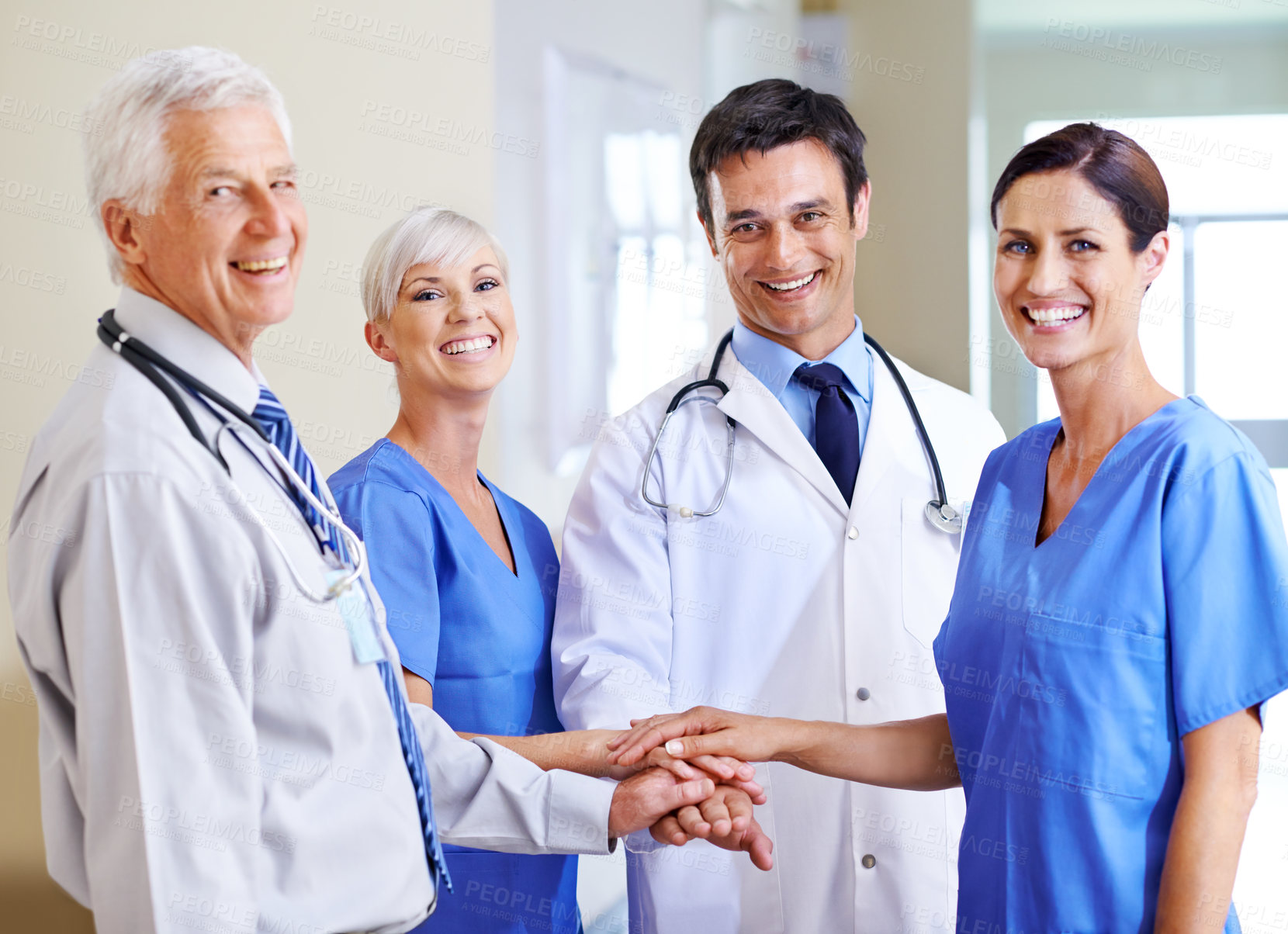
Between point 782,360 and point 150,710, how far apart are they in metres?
1.05

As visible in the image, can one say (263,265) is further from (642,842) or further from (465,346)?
(642,842)

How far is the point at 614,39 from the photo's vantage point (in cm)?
278

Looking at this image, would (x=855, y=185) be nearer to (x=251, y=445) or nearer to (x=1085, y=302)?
(x=1085, y=302)

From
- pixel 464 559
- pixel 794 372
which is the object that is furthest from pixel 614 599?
pixel 794 372

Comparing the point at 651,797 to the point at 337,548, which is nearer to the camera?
the point at 337,548

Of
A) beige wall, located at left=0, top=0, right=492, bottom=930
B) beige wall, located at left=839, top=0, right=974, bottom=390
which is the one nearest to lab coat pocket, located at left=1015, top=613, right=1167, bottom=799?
beige wall, located at left=0, top=0, right=492, bottom=930

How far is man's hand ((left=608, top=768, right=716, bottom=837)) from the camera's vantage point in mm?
1331

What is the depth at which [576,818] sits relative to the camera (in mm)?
1257

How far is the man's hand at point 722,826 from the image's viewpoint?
4.41 ft

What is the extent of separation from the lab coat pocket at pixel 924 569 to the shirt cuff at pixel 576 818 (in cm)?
50

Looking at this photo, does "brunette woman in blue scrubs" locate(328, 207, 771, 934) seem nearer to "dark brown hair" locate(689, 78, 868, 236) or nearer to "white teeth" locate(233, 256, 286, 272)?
"dark brown hair" locate(689, 78, 868, 236)

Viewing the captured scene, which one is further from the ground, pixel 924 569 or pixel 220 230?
pixel 220 230

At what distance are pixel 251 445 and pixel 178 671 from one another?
21 cm

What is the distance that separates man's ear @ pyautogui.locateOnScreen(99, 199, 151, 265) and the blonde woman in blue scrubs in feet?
2.77
